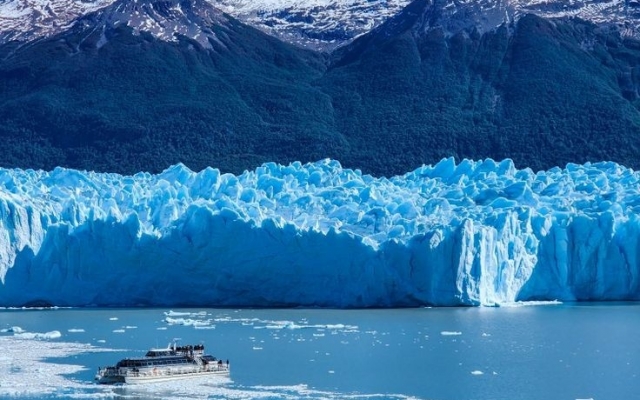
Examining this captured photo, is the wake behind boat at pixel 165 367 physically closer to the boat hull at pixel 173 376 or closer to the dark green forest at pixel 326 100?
the boat hull at pixel 173 376

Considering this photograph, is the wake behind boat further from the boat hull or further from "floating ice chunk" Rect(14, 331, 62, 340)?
"floating ice chunk" Rect(14, 331, 62, 340)

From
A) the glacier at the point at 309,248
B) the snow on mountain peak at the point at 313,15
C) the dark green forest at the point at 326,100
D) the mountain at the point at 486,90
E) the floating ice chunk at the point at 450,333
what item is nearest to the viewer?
the floating ice chunk at the point at 450,333

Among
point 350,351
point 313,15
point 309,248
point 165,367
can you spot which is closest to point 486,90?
point 313,15

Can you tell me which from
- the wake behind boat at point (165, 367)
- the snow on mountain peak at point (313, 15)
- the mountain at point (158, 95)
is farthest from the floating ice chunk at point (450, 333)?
the snow on mountain peak at point (313, 15)

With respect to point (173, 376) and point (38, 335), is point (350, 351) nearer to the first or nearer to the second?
point (173, 376)

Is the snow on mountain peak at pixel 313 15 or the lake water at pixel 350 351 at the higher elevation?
the snow on mountain peak at pixel 313 15

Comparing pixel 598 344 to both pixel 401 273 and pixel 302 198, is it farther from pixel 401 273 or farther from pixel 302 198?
pixel 302 198
